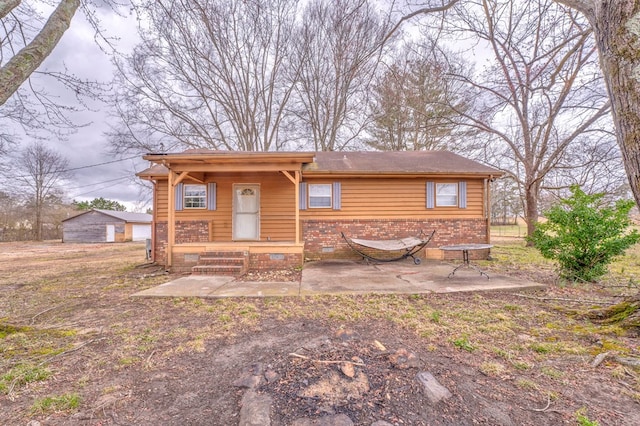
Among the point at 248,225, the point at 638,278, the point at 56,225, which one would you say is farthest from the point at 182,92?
the point at 56,225

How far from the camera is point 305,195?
7938mm

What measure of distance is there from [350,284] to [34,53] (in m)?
5.15

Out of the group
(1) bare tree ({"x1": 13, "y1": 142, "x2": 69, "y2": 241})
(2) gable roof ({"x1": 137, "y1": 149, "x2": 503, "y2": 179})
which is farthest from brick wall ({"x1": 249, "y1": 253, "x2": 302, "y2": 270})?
(1) bare tree ({"x1": 13, "y1": 142, "x2": 69, "y2": 241})

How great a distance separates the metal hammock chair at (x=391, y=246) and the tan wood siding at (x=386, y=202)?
28.2 inches

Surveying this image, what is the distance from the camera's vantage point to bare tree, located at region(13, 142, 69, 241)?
2239 cm

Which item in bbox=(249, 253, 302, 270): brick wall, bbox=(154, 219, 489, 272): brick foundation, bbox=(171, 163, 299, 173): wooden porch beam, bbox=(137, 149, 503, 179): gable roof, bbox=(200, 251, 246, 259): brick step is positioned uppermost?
bbox=(137, 149, 503, 179): gable roof

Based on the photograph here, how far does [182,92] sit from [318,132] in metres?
7.64

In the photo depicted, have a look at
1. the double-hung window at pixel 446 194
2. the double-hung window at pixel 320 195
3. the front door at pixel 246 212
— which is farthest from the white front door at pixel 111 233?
the double-hung window at pixel 446 194

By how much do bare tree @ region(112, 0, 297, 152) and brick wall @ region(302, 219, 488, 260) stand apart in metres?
9.47

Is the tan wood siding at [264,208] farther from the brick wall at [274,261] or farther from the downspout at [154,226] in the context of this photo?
the brick wall at [274,261]

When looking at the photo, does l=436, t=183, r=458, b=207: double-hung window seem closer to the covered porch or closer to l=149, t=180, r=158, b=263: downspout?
the covered porch

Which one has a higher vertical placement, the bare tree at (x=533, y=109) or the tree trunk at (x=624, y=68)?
the bare tree at (x=533, y=109)

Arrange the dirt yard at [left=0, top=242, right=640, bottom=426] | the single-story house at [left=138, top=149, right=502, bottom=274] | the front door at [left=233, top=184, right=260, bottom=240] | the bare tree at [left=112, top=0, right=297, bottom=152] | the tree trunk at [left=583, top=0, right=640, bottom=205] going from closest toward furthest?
1. the dirt yard at [left=0, top=242, right=640, bottom=426]
2. the tree trunk at [left=583, top=0, right=640, bottom=205]
3. the single-story house at [left=138, top=149, right=502, bottom=274]
4. the front door at [left=233, top=184, right=260, bottom=240]
5. the bare tree at [left=112, top=0, right=297, bottom=152]

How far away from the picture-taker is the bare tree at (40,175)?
22.4m
